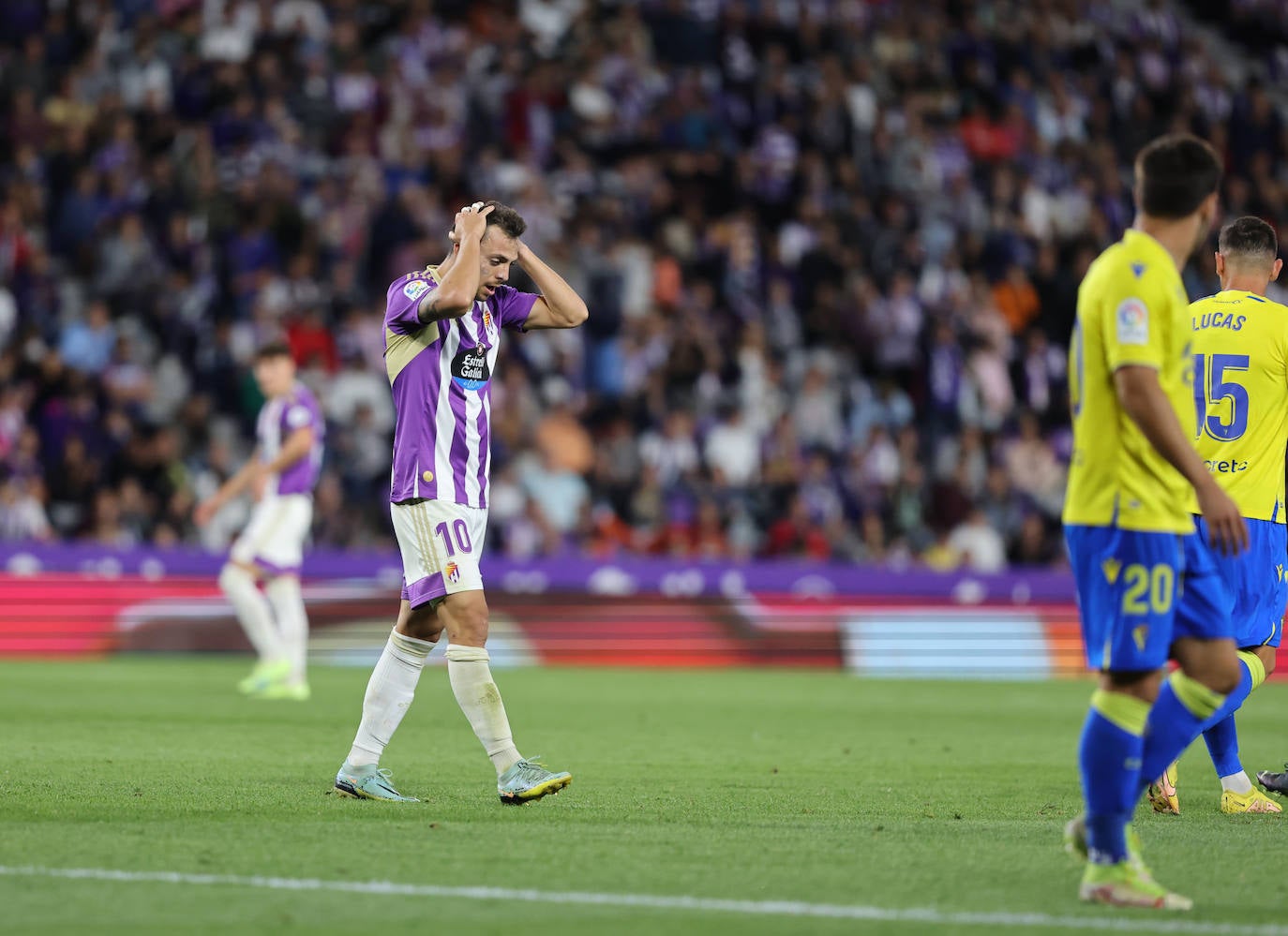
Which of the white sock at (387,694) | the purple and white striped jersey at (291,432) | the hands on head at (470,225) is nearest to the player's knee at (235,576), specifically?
the purple and white striped jersey at (291,432)

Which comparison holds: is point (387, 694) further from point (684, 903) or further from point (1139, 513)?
point (1139, 513)

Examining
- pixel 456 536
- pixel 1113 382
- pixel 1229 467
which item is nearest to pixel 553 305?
pixel 456 536

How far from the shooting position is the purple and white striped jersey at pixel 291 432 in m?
15.3

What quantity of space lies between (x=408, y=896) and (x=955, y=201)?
67.8 feet

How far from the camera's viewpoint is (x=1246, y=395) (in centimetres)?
870

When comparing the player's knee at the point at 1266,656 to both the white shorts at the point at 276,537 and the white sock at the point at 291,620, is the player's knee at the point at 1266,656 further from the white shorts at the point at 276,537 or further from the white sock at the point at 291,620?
the white shorts at the point at 276,537

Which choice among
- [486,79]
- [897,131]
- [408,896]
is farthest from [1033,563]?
[408,896]

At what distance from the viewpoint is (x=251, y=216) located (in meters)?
21.6

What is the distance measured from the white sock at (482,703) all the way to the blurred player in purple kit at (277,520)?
6.96m

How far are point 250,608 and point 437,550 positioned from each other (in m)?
7.82

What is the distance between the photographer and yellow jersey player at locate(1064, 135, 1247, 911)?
589 cm

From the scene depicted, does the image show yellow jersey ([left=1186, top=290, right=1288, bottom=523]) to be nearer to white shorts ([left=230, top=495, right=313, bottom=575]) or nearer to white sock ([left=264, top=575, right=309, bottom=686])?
white sock ([left=264, top=575, right=309, bottom=686])

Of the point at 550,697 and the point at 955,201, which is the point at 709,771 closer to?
the point at 550,697

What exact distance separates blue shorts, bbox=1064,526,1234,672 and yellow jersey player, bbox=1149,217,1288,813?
2.69 metres
